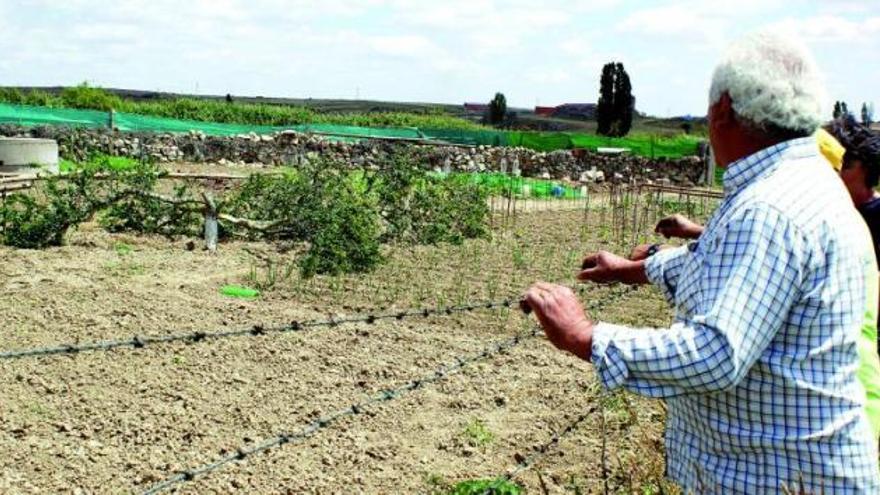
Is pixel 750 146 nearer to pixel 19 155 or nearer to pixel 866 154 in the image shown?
pixel 866 154

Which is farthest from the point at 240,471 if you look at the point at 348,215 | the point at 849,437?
the point at 348,215

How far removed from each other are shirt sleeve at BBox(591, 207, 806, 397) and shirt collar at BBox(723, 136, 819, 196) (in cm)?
14

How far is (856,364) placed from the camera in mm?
2027

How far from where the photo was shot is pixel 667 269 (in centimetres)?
246

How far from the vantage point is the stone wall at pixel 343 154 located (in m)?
21.8

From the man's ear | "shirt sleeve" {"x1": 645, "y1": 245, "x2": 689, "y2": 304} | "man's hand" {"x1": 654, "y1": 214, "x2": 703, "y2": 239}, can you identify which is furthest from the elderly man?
"man's hand" {"x1": 654, "y1": 214, "x2": 703, "y2": 239}

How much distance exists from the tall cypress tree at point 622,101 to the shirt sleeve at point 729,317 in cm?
4099

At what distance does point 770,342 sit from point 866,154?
6.71 feet

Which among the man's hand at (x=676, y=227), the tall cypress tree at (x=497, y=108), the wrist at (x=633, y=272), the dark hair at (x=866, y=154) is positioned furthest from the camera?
the tall cypress tree at (x=497, y=108)

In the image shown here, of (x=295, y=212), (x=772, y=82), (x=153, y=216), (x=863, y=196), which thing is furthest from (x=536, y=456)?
(x=153, y=216)

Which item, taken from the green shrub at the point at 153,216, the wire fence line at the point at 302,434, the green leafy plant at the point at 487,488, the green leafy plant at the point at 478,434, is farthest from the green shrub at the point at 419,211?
the green leafy plant at the point at 487,488

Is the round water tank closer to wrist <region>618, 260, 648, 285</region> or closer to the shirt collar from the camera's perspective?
wrist <region>618, 260, 648, 285</region>

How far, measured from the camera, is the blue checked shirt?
70.6 inches

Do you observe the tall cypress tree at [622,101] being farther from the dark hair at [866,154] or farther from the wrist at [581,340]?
the wrist at [581,340]
